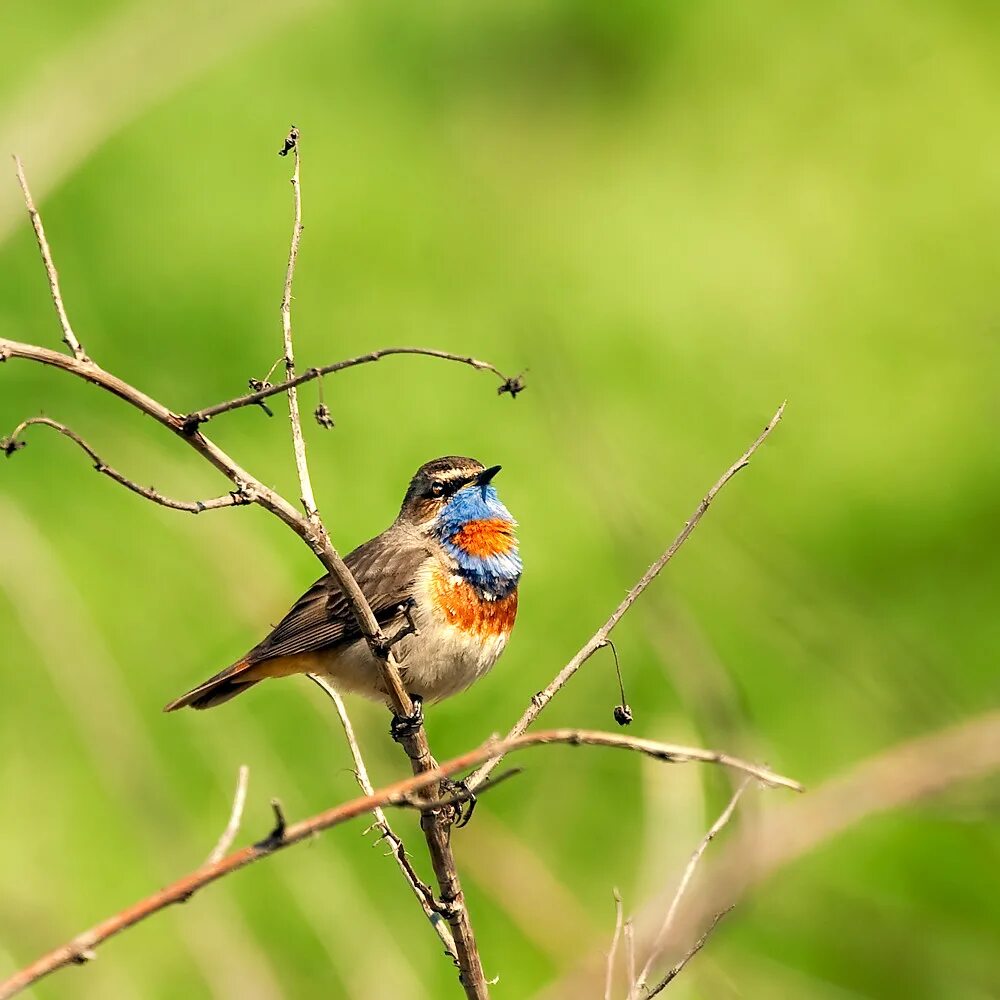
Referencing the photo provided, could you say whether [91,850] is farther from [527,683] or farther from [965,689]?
[965,689]

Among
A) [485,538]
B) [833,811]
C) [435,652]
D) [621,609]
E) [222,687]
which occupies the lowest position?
[833,811]

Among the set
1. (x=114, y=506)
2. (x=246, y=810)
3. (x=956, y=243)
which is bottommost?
(x=246, y=810)

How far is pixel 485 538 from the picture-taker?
4418 mm

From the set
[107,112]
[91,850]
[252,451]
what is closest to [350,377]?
[252,451]

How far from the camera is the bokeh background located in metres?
5.49

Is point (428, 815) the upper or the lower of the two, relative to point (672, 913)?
upper

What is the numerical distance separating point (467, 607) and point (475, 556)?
184 millimetres

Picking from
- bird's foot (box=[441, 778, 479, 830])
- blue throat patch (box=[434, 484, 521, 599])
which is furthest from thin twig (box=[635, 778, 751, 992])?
blue throat patch (box=[434, 484, 521, 599])

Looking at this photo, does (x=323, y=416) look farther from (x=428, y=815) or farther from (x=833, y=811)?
(x=833, y=811)

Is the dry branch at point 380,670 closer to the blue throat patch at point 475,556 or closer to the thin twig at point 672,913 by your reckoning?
the thin twig at point 672,913

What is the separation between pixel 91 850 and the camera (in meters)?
6.21

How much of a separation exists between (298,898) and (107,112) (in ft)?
10.6

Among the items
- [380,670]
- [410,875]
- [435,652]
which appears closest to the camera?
[380,670]

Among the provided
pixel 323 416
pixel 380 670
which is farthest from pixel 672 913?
pixel 323 416
